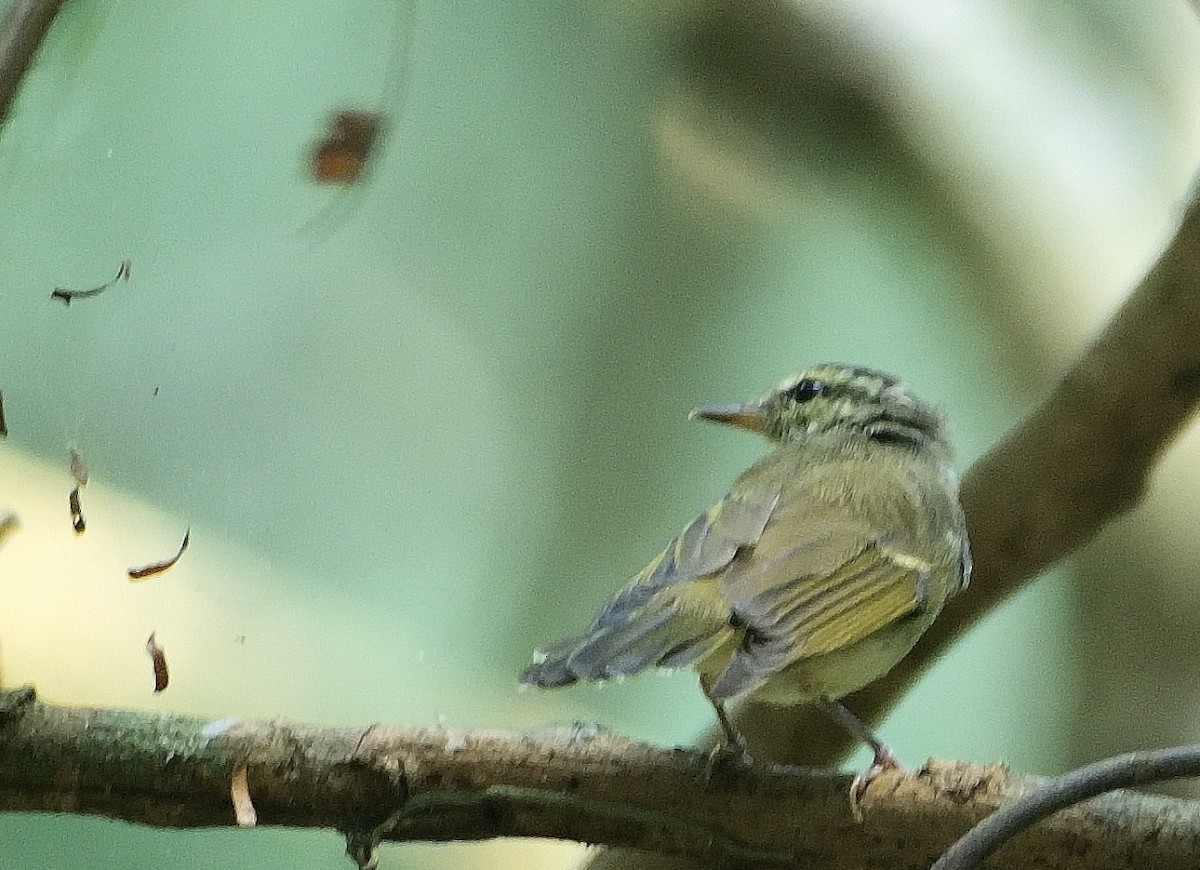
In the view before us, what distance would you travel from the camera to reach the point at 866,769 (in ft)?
4.59

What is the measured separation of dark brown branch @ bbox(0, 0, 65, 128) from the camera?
183cm

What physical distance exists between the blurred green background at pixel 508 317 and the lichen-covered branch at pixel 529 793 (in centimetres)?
82

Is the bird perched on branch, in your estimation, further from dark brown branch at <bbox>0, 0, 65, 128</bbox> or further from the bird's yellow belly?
dark brown branch at <bbox>0, 0, 65, 128</bbox>

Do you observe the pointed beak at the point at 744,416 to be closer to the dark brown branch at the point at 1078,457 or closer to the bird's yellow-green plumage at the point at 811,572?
the bird's yellow-green plumage at the point at 811,572

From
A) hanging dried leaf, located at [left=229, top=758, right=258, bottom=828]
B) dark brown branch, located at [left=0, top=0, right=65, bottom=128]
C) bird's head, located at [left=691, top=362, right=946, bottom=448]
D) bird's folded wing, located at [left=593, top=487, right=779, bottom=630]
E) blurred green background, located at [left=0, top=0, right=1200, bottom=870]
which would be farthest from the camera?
blurred green background, located at [left=0, top=0, right=1200, bottom=870]

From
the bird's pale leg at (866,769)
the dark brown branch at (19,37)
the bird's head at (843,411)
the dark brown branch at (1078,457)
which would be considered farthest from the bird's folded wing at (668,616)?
the dark brown branch at (19,37)

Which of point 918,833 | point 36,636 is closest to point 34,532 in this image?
point 36,636

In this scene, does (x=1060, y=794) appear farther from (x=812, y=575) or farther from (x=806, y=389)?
(x=806, y=389)

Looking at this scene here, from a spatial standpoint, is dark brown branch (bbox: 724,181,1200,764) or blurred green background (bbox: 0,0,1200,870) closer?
dark brown branch (bbox: 724,181,1200,764)

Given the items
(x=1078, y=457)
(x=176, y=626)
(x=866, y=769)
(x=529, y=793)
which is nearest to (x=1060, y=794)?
(x=866, y=769)

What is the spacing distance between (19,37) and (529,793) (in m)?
1.40

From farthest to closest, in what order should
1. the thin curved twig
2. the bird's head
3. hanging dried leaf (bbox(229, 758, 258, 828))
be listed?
the bird's head
hanging dried leaf (bbox(229, 758, 258, 828))
the thin curved twig

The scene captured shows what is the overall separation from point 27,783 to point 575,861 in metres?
1.13

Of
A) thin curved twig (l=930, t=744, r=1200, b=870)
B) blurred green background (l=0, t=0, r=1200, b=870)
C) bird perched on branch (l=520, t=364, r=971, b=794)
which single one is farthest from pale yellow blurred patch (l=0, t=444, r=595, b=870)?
thin curved twig (l=930, t=744, r=1200, b=870)
